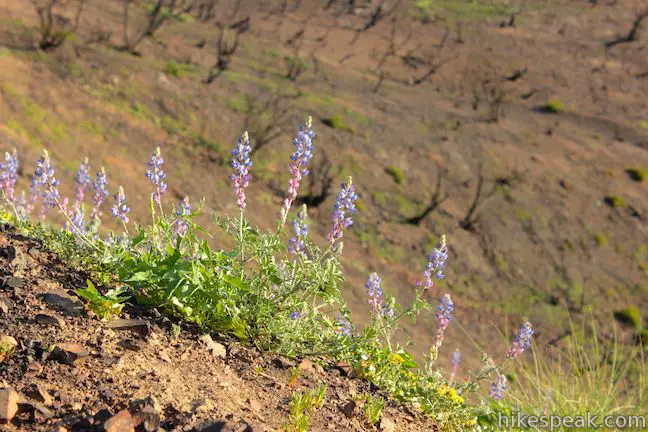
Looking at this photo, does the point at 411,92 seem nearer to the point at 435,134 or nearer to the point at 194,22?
the point at 435,134

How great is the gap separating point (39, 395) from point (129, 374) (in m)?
0.34

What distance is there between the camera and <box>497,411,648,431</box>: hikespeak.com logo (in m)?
3.79

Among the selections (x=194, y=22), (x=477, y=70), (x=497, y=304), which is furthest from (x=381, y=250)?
(x=477, y=70)

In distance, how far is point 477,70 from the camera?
2530 centimetres

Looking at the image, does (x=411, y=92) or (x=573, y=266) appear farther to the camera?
(x=411, y=92)

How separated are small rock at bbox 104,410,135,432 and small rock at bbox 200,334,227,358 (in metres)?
0.71

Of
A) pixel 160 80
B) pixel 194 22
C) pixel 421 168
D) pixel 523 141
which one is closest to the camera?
pixel 160 80

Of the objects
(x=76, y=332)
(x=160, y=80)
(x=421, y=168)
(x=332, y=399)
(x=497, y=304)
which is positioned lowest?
(x=497, y=304)

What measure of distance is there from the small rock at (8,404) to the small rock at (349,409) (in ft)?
4.04

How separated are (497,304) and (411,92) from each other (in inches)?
406

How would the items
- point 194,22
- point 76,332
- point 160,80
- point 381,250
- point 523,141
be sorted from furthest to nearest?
point 194,22
point 523,141
point 160,80
point 381,250
point 76,332

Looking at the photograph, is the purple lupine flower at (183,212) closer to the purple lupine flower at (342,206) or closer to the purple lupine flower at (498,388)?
the purple lupine flower at (342,206)

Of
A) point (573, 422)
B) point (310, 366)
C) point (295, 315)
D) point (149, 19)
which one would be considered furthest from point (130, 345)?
point (149, 19)

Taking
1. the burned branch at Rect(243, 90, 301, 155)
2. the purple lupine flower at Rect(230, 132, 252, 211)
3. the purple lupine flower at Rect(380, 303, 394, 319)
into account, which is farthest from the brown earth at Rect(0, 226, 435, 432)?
the burned branch at Rect(243, 90, 301, 155)
